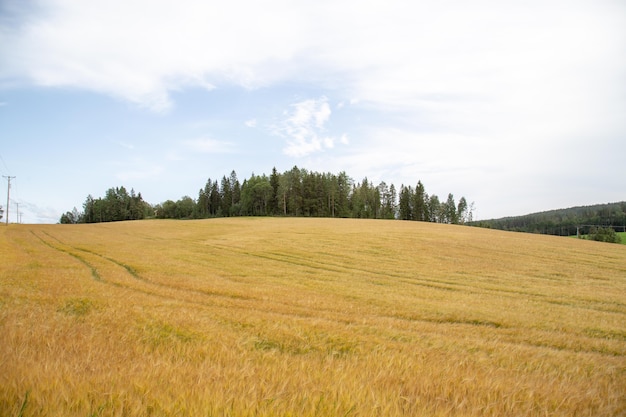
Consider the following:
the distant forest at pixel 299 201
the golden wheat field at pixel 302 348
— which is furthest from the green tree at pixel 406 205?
the golden wheat field at pixel 302 348

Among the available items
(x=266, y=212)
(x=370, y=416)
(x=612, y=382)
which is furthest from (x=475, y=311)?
(x=266, y=212)

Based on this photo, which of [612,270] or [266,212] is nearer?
[612,270]

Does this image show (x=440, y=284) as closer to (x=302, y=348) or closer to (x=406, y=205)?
(x=302, y=348)

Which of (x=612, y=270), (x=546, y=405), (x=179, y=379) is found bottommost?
(x=612, y=270)

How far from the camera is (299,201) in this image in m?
120

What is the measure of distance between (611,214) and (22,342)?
850 feet

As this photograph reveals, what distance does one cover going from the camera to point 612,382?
5.04 meters

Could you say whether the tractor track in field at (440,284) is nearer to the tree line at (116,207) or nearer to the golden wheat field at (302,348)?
the golden wheat field at (302,348)

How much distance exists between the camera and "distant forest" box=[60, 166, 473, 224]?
402 feet

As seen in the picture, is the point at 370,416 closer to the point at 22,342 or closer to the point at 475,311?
the point at 22,342

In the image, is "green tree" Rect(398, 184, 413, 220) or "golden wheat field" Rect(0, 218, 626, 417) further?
"green tree" Rect(398, 184, 413, 220)

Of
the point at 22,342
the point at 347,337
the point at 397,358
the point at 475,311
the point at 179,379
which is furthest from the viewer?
the point at 475,311

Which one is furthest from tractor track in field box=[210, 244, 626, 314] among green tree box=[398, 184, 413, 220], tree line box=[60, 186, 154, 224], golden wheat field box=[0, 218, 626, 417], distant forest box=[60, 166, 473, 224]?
tree line box=[60, 186, 154, 224]

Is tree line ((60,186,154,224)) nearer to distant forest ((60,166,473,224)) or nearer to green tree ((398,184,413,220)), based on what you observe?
Result: distant forest ((60,166,473,224))
